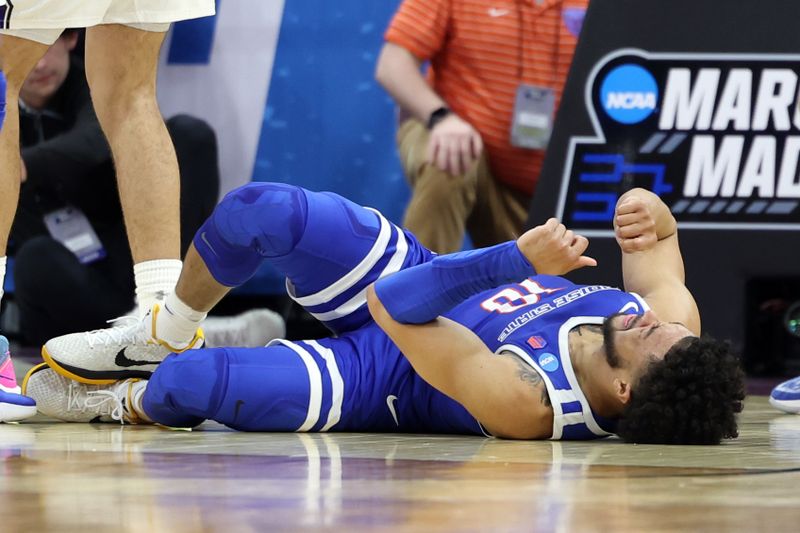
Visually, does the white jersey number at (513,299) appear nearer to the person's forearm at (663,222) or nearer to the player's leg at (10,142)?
the person's forearm at (663,222)

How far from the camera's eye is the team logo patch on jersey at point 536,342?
2.58m

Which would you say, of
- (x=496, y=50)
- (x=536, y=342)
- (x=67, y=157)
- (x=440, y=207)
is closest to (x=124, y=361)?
(x=536, y=342)

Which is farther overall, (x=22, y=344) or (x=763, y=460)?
(x=22, y=344)

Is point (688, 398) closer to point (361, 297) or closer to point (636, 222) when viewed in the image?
point (636, 222)

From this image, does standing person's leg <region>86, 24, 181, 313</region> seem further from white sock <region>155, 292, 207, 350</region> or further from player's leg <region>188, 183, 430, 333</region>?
player's leg <region>188, 183, 430, 333</region>

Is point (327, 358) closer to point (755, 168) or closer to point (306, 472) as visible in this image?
point (306, 472)

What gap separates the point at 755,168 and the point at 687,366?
1.84m

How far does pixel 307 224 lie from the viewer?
106 inches

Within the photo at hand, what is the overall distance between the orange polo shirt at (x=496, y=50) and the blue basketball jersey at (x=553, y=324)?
1.85 metres

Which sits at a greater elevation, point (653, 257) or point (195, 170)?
point (195, 170)

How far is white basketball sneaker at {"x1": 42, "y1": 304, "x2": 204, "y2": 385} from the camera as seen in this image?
2.91m

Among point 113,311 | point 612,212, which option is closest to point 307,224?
point 612,212

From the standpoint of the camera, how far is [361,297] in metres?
2.83

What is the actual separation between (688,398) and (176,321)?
1.07m
